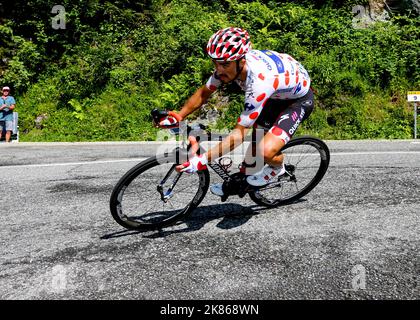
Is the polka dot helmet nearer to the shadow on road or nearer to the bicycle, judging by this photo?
the bicycle

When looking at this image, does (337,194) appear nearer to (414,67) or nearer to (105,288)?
(105,288)

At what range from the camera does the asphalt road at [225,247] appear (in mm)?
3074

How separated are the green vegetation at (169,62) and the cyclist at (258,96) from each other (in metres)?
7.71

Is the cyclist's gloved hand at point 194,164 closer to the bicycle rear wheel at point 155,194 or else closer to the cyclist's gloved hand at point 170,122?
the bicycle rear wheel at point 155,194

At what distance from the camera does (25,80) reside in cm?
1412

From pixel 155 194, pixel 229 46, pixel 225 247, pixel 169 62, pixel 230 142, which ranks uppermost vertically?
pixel 169 62

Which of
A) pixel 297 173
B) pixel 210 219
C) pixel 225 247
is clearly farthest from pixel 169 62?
pixel 225 247

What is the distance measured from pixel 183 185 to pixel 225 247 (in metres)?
0.94

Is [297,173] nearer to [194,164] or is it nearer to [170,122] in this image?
[194,164]

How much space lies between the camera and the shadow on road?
13.7 feet

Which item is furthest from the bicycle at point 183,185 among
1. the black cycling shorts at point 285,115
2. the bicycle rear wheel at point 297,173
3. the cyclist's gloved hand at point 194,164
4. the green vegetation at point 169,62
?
the green vegetation at point 169,62

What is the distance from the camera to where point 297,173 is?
499 cm

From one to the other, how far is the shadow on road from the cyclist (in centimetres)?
35

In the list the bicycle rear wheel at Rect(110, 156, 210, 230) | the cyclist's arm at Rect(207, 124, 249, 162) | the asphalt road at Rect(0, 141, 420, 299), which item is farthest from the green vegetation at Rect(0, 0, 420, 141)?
the cyclist's arm at Rect(207, 124, 249, 162)
